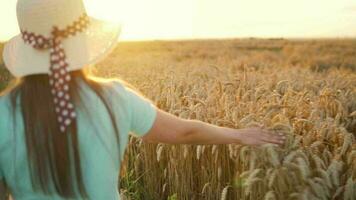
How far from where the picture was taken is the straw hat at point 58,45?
6.28 ft

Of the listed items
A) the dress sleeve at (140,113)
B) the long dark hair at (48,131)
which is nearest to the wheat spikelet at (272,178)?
the dress sleeve at (140,113)

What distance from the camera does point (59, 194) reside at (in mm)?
2039

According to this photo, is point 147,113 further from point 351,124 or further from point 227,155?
point 351,124

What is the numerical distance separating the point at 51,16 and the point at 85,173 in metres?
0.54

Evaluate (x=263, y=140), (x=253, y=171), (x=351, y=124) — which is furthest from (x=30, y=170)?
(x=351, y=124)

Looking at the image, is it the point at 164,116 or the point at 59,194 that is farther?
Answer: the point at 164,116

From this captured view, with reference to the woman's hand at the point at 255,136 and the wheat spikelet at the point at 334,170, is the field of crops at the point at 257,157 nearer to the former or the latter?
the wheat spikelet at the point at 334,170

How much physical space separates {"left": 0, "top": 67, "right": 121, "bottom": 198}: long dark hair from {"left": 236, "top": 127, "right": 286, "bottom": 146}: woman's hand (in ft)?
2.56

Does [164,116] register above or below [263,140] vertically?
above

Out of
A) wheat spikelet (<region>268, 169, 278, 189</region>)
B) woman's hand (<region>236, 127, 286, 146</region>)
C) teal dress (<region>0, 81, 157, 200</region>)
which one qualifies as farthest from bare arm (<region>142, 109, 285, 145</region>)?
wheat spikelet (<region>268, 169, 278, 189</region>)

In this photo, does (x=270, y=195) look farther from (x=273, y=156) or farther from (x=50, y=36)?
(x=50, y=36)

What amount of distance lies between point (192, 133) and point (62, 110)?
611 millimetres

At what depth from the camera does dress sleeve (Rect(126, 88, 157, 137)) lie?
2.05 m

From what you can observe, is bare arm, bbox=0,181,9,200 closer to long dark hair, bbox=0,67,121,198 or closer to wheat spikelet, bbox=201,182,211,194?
long dark hair, bbox=0,67,121,198
